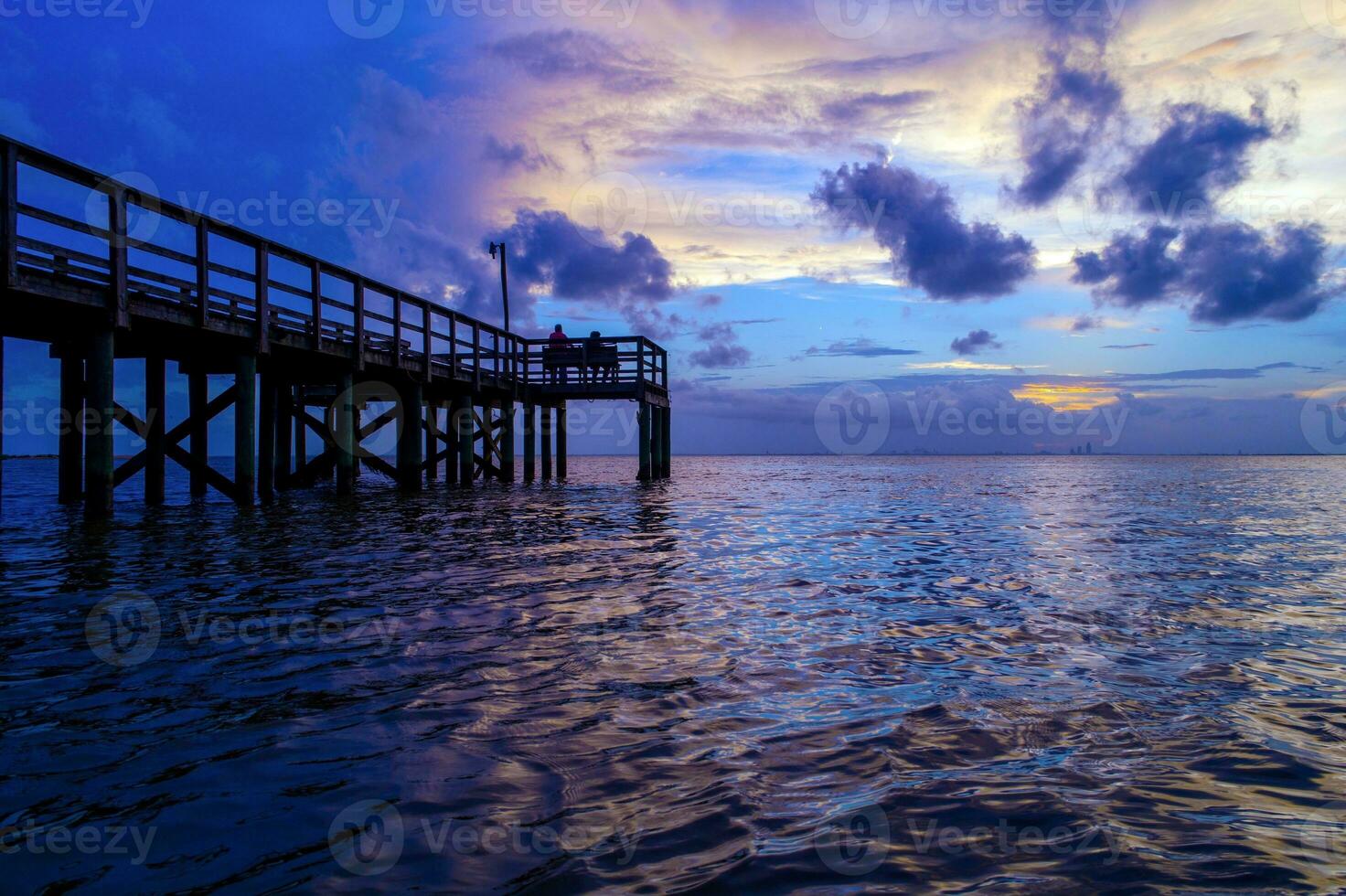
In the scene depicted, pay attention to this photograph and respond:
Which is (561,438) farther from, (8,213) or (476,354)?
(8,213)

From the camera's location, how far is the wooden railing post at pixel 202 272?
43.7 feet

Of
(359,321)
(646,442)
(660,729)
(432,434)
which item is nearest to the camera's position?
(660,729)

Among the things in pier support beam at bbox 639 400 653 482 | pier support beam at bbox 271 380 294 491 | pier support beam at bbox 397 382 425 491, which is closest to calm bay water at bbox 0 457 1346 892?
pier support beam at bbox 397 382 425 491

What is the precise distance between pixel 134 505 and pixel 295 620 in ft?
50.1

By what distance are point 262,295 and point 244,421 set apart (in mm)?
2563

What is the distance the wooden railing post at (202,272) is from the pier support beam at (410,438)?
8512 mm

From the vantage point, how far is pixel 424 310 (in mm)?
21344

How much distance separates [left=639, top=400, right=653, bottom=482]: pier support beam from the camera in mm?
29516

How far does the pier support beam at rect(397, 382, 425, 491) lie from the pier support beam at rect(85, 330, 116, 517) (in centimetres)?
983

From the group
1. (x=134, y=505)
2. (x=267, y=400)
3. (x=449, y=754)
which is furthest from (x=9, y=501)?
(x=449, y=754)

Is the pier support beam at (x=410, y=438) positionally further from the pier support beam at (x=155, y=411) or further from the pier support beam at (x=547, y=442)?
the pier support beam at (x=547, y=442)

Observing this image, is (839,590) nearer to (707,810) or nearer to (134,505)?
(707,810)

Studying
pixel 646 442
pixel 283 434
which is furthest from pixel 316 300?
pixel 646 442

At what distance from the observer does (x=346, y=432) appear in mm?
19547
